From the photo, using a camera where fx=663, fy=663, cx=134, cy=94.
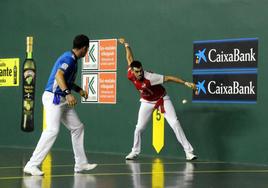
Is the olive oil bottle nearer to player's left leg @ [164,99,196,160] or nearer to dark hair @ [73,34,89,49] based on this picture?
player's left leg @ [164,99,196,160]

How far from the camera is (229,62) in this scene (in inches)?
423

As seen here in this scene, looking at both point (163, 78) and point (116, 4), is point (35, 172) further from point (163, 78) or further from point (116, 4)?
point (116, 4)

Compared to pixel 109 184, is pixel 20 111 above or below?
above

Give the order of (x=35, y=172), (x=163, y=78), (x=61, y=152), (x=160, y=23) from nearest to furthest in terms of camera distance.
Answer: (x=35, y=172) < (x=163, y=78) < (x=160, y=23) < (x=61, y=152)

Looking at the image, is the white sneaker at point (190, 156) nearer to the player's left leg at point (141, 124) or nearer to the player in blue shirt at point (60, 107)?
the player's left leg at point (141, 124)

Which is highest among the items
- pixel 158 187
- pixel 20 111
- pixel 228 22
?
pixel 228 22

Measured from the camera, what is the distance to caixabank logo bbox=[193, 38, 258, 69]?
10484 millimetres

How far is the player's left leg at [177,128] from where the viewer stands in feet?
34.8

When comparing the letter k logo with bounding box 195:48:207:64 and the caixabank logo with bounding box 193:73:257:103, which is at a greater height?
the letter k logo with bounding box 195:48:207:64

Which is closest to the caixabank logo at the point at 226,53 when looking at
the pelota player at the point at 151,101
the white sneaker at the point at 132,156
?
the pelota player at the point at 151,101

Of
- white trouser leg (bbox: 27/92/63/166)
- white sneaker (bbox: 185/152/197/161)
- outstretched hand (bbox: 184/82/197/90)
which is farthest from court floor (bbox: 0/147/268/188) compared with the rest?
outstretched hand (bbox: 184/82/197/90)

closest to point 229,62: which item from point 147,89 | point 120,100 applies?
point 147,89

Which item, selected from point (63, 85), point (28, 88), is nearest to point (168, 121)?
point (63, 85)

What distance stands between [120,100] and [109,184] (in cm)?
462
